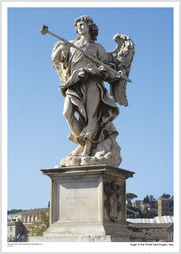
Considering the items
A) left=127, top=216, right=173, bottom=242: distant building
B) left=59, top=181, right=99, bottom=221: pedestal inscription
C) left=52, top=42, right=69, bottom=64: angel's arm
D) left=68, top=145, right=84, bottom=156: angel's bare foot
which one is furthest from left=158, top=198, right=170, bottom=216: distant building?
left=59, top=181, right=99, bottom=221: pedestal inscription

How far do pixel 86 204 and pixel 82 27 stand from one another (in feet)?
15.3

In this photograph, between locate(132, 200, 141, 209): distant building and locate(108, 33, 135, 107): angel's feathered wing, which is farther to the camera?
locate(132, 200, 141, 209): distant building

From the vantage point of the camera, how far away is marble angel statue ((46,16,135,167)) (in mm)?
16484

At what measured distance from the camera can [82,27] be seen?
17.0 metres

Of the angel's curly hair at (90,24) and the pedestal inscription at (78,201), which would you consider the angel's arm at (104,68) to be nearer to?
the angel's curly hair at (90,24)

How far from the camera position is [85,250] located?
1496cm

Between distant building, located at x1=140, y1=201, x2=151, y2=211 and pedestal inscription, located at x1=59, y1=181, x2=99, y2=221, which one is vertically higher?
pedestal inscription, located at x1=59, y1=181, x2=99, y2=221

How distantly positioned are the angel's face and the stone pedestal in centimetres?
366

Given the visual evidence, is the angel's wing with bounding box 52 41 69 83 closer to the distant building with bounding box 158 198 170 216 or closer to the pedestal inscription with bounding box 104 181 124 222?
the pedestal inscription with bounding box 104 181 124 222

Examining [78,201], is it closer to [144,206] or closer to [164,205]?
[164,205]

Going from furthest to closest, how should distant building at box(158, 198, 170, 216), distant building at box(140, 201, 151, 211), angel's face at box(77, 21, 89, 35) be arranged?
distant building at box(140, 201, 151, 211)
distant building at box(158, 198, 170, 216)
angel's face at box(77, 21, 89, 35)

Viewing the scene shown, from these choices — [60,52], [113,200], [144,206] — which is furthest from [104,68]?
Answer: [144,206]
